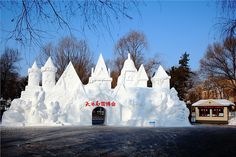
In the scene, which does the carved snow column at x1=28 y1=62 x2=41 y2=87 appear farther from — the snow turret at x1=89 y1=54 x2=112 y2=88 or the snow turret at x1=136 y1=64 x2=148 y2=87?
the snow turret at x1=136 y1=64 x2=148 y2=87

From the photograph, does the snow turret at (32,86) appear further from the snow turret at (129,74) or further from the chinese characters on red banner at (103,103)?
the snow turret at (129,74)

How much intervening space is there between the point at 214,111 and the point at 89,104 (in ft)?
51.5

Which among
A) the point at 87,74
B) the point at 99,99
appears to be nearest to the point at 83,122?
the point at 99,99

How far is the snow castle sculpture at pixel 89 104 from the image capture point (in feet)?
89.1

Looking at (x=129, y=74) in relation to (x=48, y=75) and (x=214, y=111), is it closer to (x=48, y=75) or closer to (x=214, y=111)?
(x=48, y=75)

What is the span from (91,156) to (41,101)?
18798mm

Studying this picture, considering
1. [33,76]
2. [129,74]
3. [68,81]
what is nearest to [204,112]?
[129,74]

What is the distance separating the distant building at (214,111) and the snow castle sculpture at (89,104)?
5812mm

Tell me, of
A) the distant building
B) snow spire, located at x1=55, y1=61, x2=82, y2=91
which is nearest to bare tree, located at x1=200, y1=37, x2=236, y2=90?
the distant building

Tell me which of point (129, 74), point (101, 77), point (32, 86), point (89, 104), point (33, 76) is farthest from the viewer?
point (129, 74)

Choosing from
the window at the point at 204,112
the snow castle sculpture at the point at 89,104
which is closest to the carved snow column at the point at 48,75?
the snow castle sculpture at the point at 89,104

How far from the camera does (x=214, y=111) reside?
113 feet

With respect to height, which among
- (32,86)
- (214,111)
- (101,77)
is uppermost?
(101,77)

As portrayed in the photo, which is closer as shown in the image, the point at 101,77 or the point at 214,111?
the point at 101,77
